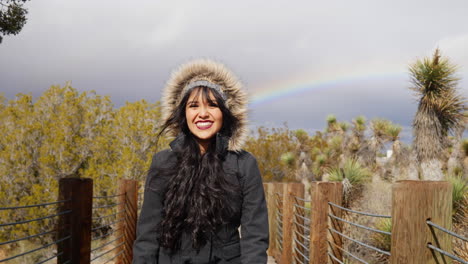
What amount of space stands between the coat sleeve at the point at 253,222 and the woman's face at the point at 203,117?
1.03 feet

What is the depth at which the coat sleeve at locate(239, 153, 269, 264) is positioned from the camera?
90.1 inches

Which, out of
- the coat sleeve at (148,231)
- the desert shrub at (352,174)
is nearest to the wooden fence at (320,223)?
the coat sleeve at (148,231)

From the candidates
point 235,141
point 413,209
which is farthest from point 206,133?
point 413,209

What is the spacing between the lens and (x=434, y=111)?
586 inches

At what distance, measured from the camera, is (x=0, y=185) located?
18.3 meters

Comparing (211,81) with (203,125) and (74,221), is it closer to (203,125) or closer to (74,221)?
(203,125)

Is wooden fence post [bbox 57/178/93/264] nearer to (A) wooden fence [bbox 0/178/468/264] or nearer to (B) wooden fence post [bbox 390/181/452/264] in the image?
(A) wooden fence [bbox 0/178/468/264]

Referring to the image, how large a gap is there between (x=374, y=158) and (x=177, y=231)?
75.7ft

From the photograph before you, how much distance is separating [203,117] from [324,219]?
1.94m

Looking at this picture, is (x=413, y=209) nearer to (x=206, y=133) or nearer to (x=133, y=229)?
(x=206, y=133)

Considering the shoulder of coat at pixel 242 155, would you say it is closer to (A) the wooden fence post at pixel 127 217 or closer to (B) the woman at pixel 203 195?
(B) the woman at pixel 203 195

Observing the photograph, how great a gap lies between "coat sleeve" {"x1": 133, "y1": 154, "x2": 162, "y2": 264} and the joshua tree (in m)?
13.8

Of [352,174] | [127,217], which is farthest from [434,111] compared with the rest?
[127,217]

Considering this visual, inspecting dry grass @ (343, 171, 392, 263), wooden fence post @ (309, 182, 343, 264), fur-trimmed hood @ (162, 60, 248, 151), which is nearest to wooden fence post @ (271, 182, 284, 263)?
dry grass @ (343, 171, 392, 263)
